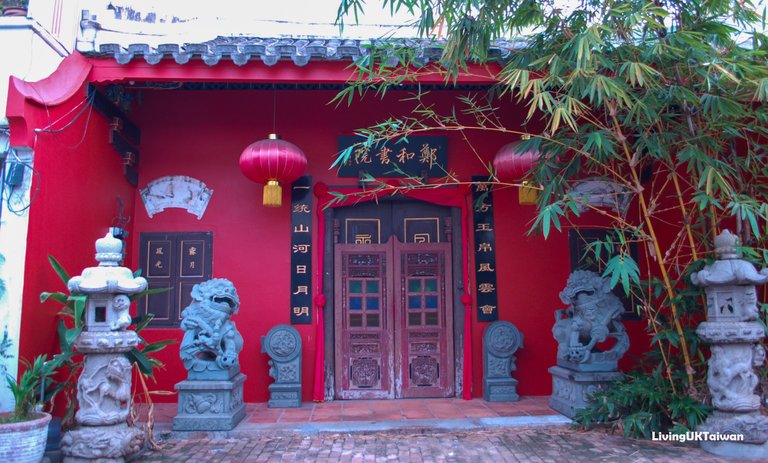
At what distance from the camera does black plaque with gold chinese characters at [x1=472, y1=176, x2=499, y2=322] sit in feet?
19.6

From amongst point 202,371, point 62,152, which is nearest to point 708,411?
point 202,371

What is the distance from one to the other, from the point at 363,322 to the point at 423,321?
24.8 inches

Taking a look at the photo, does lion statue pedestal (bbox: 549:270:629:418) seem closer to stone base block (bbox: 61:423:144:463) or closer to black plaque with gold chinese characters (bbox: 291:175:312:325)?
black plaque with gold chinese characters (bbox: 291:175:312:325)

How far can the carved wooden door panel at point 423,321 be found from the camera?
5.93 meters

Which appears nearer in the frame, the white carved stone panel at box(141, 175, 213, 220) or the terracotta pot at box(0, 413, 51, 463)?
the terracotta pot at box(0, 413, 51, 463)

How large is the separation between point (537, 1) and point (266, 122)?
311 cm

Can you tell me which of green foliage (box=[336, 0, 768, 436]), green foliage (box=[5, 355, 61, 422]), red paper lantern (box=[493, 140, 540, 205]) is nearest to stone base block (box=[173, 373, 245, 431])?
green foliage (box=[5, 355, 61, 422])

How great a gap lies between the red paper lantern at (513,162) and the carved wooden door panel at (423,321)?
3.61ft

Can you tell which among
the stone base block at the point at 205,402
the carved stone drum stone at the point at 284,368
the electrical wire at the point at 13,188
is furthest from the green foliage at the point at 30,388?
the carved stone drum stone at the point at 284,368

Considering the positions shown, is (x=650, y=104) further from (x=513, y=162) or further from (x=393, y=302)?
(x=393, y=302)

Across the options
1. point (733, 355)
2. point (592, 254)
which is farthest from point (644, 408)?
point (592, 254)

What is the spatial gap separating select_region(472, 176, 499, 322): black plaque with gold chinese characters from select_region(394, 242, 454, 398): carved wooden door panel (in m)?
0.31

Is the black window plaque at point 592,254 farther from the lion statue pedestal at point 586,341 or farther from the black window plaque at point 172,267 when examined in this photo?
the black window plaque at point 172,267

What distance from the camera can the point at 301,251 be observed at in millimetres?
5953
